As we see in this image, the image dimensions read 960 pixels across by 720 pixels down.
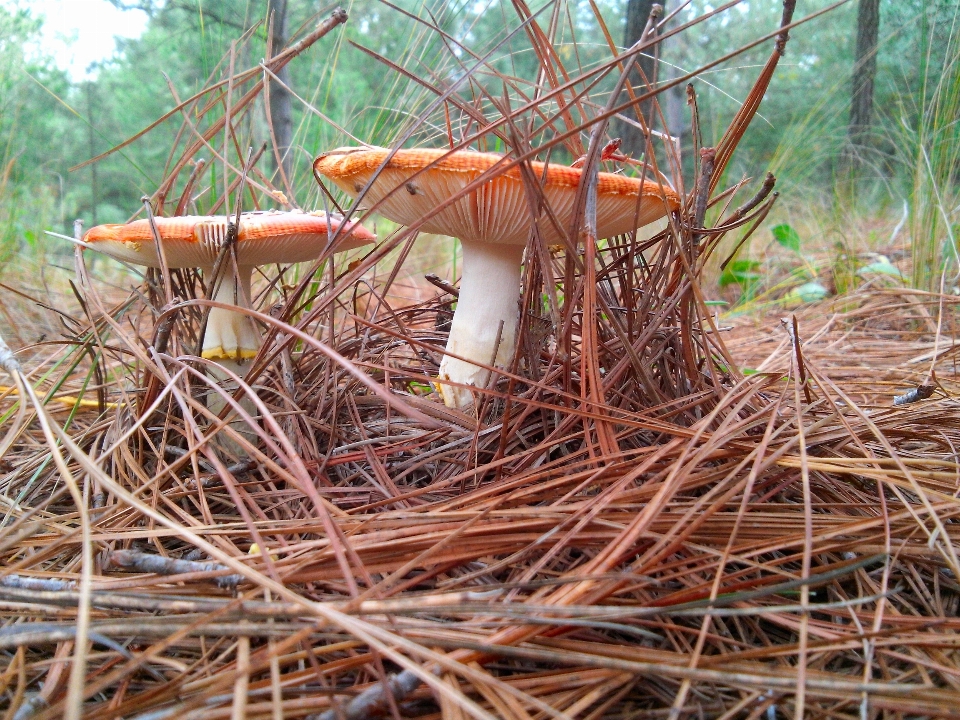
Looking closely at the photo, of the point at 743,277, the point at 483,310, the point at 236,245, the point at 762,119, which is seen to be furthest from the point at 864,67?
the point at 236,245

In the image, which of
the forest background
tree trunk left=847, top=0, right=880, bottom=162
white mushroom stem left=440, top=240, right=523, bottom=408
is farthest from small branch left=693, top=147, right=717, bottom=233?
tree trunk left=847, top=0, right=880, bottom=162

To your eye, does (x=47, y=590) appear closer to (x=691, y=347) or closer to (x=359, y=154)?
(x=359, y=154)

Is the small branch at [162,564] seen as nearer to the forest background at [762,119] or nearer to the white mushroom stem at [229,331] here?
the white mushroom stem at [229,331]

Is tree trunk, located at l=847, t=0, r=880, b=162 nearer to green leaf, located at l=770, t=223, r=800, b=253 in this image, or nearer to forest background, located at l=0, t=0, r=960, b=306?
forest background, located at l=0, t=0, r=960, b=306

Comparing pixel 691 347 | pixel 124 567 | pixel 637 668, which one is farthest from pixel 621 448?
pixel 124 567

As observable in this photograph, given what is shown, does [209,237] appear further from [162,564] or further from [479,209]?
[162,564]

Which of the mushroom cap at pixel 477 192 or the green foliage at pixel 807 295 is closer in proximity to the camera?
the mushroom cap at pixel 477 192

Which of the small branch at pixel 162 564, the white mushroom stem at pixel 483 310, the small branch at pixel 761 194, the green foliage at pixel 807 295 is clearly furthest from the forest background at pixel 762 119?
the small branch at pixel 162 564
